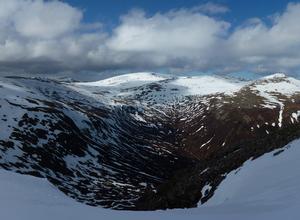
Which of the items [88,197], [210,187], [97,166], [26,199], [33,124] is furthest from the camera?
[33,124]

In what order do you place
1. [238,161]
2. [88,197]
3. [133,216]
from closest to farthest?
1. [133,216]
2. [238,161]
3. [88,197]

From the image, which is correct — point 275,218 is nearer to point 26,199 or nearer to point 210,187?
point 26,199

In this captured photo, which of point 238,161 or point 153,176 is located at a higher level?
point 238,161

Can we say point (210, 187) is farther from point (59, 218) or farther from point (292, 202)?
point (59, 218)

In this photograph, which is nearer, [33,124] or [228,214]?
[228,214]

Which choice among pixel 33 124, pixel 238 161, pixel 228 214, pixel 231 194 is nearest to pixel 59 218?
pixel 228 214

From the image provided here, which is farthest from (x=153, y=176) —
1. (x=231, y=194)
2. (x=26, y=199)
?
(x=26, y=199)
